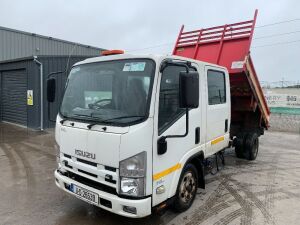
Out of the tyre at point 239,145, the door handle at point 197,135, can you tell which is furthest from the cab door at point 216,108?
the tyre at point 239,145

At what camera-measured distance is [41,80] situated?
38.0 feet

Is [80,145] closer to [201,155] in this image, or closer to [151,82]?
[151,82]

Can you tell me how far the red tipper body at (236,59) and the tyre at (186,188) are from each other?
106 inches

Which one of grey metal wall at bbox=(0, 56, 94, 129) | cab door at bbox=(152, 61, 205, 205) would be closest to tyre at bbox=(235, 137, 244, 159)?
cab door at bbox=(152, 61, 205, 205)

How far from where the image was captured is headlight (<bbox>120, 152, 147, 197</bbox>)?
9.66 ft

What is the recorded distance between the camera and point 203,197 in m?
4.67

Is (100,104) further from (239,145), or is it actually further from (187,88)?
(239,145)

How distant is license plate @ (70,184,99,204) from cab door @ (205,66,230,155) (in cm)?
209

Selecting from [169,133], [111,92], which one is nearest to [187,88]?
[169,133]

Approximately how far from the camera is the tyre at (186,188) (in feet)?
12.3

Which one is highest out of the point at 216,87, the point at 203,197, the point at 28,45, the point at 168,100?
the point at 28,45

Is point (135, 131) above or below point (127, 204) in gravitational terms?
above

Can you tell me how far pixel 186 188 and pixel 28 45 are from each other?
18.0 meters

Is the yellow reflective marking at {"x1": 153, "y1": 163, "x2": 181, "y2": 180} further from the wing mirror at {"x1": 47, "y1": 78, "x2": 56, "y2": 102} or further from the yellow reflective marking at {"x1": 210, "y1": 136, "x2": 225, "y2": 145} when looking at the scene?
the wing mirror at {"x1": 47, "y1": 78, "x2": 56, "y2": 102}
